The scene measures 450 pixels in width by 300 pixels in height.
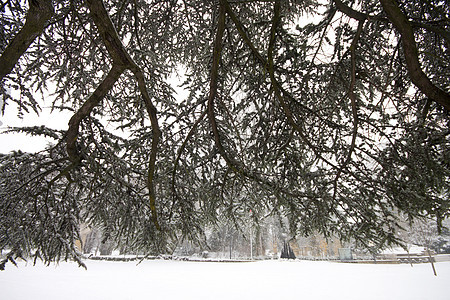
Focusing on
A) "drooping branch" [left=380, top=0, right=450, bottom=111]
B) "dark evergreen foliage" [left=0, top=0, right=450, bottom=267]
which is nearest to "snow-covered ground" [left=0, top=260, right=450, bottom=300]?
"dark evergreen foliage" [left=0, top=0, right=450, bottom=267]

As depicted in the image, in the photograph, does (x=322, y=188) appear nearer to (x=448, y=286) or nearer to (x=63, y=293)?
(x=63, y=293)

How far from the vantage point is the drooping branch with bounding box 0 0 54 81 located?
1.69 meters

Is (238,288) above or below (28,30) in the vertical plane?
below

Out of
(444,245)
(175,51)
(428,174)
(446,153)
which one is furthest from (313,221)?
(444,245)

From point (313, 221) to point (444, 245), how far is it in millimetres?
35372

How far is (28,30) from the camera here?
1.71 m

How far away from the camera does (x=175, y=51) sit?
4203mm

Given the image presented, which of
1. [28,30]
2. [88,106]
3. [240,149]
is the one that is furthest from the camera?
[240,149]

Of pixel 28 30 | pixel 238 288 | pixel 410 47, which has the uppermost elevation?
pixel 410 47

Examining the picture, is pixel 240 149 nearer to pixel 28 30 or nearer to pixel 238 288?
pixel 28 30

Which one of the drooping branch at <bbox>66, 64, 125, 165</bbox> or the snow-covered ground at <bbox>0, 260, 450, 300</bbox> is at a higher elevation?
the drooping branch at <bbox>66, 64, 125, 165</bbox>

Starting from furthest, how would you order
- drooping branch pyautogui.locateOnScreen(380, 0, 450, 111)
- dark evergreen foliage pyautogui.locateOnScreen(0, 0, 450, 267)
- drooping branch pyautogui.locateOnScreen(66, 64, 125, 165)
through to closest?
dark evergreen foliage pyautogui.locateOnScreen(0, 0, 450, 267), drooping branch pyautogui.locateOnScreen(66, 64, 125, 165), drooping branch pyautogui.locateOnScreen(380, 0, 450, 111)

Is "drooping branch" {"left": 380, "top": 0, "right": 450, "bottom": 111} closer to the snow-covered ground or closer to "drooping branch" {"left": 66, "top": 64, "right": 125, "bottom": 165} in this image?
"drooping branch" {"left": 66, "top": 64, "right": 125, "bottom": 165}

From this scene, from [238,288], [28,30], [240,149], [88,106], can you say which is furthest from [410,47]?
[238,288]
